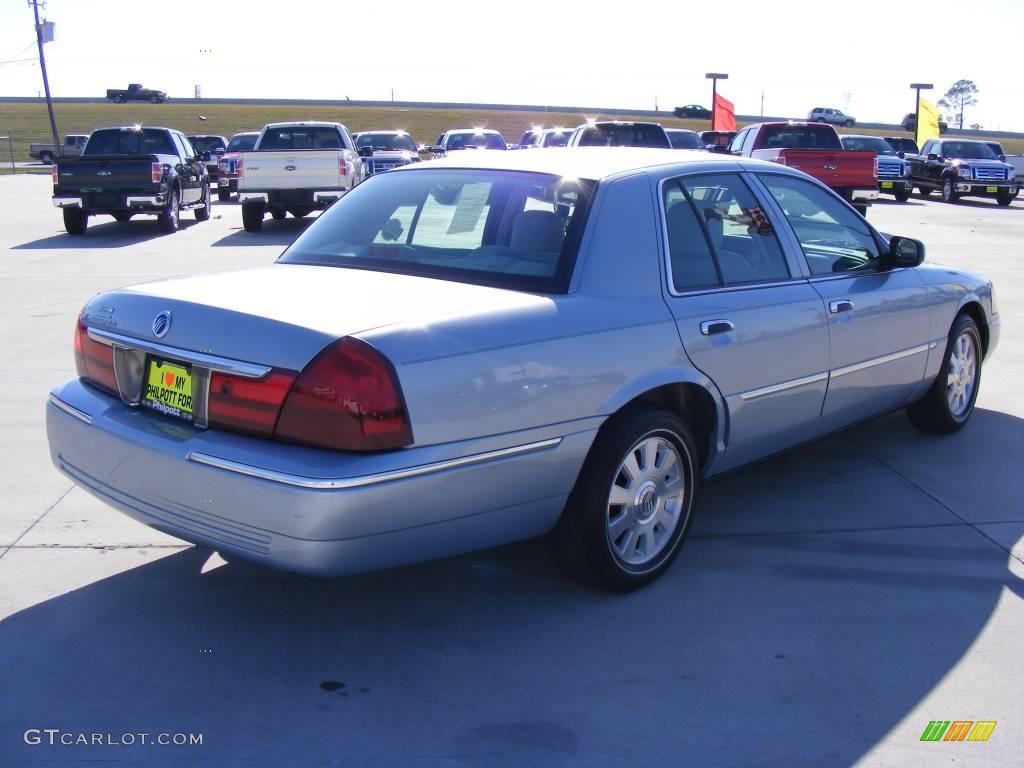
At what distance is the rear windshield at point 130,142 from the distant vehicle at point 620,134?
24.6ft

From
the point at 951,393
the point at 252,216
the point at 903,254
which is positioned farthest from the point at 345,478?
the point at 252,216

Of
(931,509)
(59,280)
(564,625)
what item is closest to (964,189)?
(59,280)

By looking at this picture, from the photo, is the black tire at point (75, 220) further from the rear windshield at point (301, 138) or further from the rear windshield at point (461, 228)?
the rear windshield at point (461, 228)

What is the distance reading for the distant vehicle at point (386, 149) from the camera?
77.8ft

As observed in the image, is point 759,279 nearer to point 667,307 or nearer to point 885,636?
point 667,307

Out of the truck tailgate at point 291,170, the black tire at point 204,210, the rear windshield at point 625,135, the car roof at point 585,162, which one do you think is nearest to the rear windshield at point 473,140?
the rear windshield at point 625,135

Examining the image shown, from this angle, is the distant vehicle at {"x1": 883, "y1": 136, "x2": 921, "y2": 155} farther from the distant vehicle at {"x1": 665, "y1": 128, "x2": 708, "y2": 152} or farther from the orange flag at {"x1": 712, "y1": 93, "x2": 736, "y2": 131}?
the distant vehicle at {"x1": 665, "y1": 128, "x2": 708, "y2": 152}

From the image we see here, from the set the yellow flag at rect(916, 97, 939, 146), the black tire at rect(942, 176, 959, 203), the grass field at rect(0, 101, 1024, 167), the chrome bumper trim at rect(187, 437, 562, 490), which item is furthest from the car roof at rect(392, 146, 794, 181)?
the grass field at rect(0, 101, 1024, 167)

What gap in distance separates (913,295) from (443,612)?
9.81 feet

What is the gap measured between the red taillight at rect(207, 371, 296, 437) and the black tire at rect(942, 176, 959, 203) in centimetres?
2825

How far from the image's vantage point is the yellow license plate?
3432 millimetres

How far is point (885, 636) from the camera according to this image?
3.69 m

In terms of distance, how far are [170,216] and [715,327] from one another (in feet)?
52.3

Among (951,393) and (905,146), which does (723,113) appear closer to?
(905,146)
